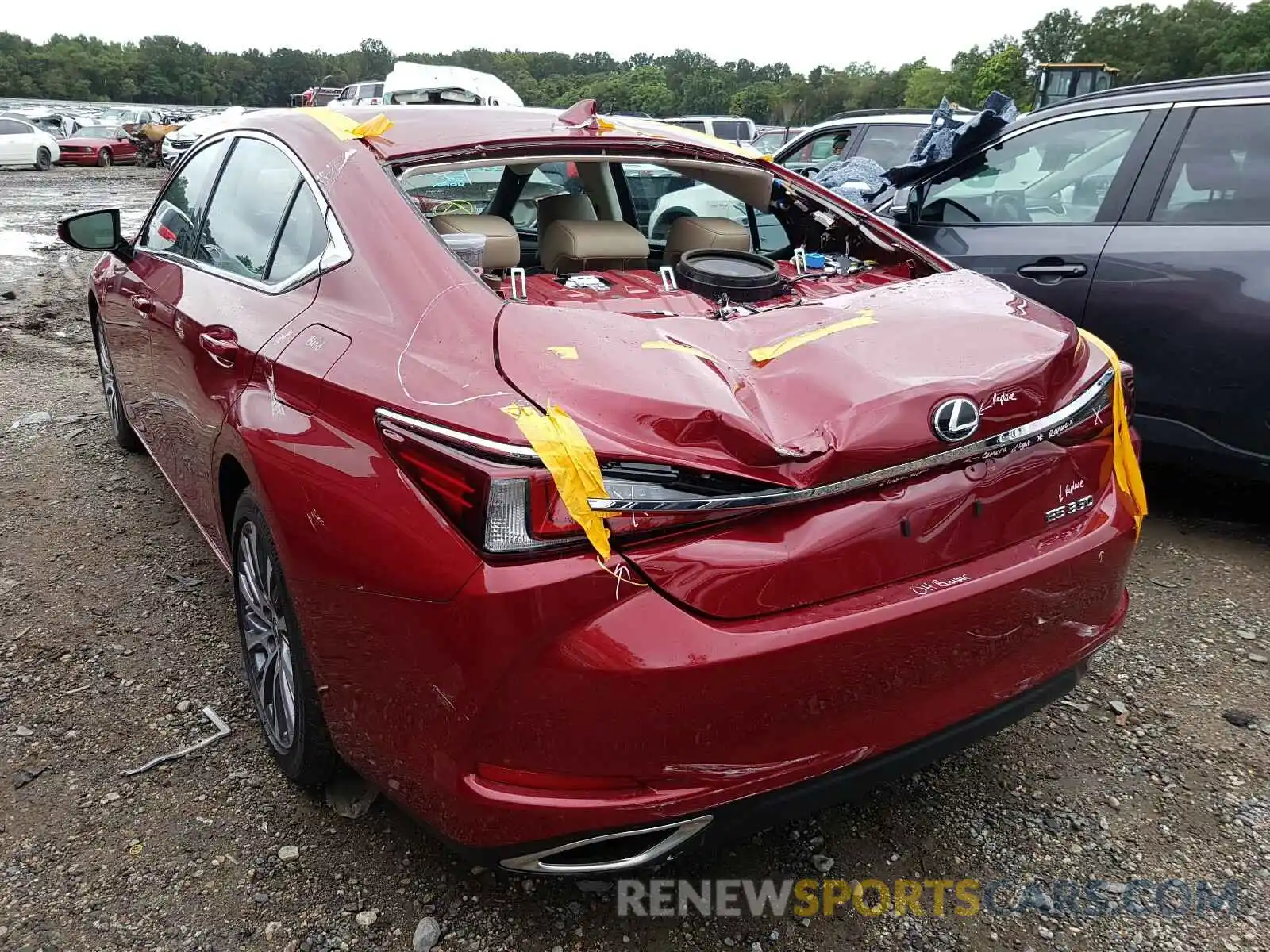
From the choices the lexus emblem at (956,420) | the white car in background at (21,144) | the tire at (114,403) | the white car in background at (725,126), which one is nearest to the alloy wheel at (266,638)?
the lexus emblem at (956,420)

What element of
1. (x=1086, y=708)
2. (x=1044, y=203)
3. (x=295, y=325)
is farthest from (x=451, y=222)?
(x=1044, y=203)

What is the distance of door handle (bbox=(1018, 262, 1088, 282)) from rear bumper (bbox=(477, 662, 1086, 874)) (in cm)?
251

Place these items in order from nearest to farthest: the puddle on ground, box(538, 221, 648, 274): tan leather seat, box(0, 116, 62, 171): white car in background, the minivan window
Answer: box(538, 221, 648, 274): tan leather seat < the minivan window < the puddle on ground < box(0, 116, 62, 171): white car in background

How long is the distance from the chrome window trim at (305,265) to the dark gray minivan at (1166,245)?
109 inches

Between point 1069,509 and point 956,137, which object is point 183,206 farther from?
point 956,137

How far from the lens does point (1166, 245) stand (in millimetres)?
3475

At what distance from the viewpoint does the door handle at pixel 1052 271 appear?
3.66 metres

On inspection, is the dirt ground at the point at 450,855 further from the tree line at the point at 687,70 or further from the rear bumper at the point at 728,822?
the tree line at the point at 687,70

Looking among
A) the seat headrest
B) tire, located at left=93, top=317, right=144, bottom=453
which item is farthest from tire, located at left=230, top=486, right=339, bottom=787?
the seat headrest

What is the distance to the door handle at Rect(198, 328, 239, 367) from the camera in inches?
87.7

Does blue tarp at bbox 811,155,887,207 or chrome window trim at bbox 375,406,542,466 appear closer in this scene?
chrome window trim at bbox 375,406,542,466

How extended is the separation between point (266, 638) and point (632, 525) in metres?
1.29

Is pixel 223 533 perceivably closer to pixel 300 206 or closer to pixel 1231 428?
pixel 300 206

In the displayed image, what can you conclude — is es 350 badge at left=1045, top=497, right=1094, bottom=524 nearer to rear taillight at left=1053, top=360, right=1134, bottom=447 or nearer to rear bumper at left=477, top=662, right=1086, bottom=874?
rear taillight at left=1053, top=360, right=1134, bottom=447
